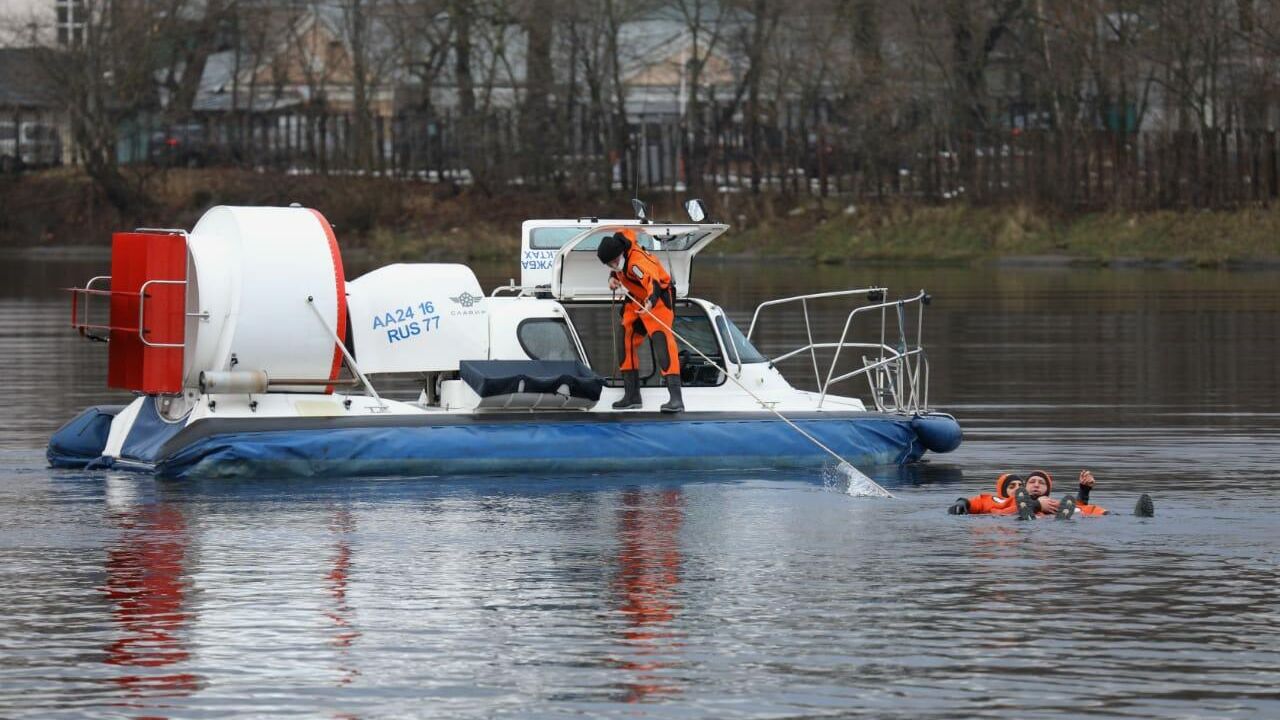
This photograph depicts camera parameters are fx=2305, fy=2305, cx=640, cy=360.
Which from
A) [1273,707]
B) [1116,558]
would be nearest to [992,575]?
[1116,558]

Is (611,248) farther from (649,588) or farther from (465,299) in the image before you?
(649,588)

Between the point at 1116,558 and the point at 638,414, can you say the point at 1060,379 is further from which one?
the point at 1116,558

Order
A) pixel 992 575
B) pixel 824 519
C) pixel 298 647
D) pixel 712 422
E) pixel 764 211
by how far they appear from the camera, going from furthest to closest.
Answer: pixel 764 211 → pixel 712 422 → pixel 824 519 → pixel 992 575 → pixel 298 647

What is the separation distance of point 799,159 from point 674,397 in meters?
37.8

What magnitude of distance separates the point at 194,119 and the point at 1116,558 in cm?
4970

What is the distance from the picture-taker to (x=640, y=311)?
18109mm

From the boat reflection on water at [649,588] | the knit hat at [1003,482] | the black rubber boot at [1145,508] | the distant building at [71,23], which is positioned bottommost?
the boat reflection on water at [649,588]

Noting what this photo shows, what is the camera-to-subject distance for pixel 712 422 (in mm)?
18047

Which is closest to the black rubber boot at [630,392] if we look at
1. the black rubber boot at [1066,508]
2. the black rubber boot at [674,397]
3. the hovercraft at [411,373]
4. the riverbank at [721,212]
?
the hovercraft at [411,373]

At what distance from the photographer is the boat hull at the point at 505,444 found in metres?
17.0

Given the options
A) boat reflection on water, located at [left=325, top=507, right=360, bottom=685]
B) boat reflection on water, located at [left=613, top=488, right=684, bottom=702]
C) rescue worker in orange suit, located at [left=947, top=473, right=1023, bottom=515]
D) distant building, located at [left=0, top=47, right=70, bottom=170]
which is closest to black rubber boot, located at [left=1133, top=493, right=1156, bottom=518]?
rescue worker in orange suit, located at [left=947, top=473, right=1023, bottom=515]

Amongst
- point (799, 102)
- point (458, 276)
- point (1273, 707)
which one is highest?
point (799, 102)

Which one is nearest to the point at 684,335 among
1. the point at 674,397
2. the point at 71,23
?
the point at 674,397

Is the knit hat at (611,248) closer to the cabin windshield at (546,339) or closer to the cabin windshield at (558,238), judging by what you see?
the cabin windshield at (558,238)
